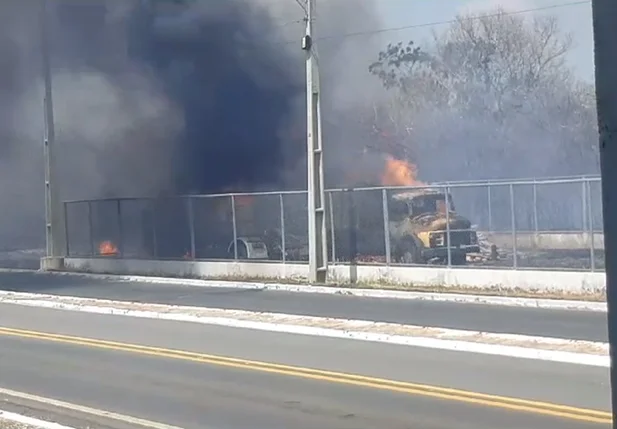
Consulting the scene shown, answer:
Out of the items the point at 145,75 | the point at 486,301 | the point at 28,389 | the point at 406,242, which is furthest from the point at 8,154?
the point at 28,389

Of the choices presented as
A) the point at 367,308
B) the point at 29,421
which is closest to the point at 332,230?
the point at 367,308

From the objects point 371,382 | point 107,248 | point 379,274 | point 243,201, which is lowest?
point 371,382

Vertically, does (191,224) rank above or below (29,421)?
above

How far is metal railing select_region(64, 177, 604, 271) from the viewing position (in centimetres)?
1983

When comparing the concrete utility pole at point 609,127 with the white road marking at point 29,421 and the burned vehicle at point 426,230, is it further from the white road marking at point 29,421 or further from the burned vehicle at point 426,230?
the burned vehicle at point 426,230

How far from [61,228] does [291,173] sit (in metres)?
9.31

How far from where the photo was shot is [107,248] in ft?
93.5

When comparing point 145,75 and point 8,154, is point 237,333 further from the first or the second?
point 8,154

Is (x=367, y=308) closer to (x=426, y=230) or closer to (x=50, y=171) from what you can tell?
(x=426, y=230)

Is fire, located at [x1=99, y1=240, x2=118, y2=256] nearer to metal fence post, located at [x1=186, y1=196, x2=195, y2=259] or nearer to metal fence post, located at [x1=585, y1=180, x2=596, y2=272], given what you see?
metal fence post, located at [x1=186, y1=196, x2=195, y2=259]

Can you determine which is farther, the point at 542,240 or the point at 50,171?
the point at 50,171

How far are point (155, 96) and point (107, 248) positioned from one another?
962 centimetres

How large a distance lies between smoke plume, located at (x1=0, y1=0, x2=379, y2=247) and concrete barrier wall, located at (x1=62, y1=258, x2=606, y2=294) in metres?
9.36

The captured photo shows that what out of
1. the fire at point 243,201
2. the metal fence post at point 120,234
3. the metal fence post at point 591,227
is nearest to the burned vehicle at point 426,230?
the metal fence post at point 591,227
